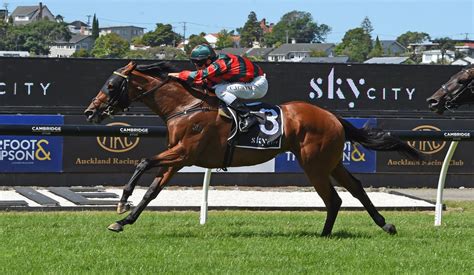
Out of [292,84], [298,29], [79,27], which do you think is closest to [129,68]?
[292,84]

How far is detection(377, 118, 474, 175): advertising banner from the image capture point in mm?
16922

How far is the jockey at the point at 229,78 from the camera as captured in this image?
9422 mm

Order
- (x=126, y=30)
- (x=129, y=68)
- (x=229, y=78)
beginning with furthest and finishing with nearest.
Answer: (x=126, y=30) → (x=129, y=68) → (x=229, y=78)

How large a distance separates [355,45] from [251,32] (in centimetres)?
2657

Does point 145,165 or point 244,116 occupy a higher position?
point 244,116

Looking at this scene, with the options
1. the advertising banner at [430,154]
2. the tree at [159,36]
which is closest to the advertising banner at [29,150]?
the advertising banner at [430,154]

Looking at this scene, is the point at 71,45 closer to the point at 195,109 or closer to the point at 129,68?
the point at 129,68

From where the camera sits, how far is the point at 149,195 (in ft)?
30.8

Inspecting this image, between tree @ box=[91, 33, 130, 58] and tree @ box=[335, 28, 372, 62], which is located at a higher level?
tree @ box=[91, 33, 130, 58]

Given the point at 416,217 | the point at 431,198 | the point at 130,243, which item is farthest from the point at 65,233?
the point at 431,198

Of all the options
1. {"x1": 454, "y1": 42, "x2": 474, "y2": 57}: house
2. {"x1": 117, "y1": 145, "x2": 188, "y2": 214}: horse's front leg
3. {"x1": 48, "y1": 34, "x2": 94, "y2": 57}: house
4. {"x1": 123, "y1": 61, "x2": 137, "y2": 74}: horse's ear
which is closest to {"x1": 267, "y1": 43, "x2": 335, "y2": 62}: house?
{"x1": 48, "y1": 34, "x2": 94, "y2": 57}: house

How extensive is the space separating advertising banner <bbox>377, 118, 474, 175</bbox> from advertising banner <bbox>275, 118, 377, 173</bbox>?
0.64ft

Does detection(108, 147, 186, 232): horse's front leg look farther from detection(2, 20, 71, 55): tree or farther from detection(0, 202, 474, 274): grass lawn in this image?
detection(2, 20, 71, 55): tree

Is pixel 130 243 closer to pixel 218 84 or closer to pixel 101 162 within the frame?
pixel 218 84
